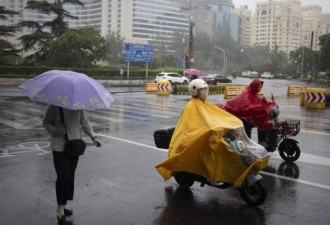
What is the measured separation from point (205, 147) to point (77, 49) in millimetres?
41333

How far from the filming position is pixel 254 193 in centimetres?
552

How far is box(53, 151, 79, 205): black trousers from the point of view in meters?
4.80

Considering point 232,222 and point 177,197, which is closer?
point 232,222

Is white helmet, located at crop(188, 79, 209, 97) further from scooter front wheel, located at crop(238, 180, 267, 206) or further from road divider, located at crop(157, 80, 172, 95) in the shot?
road divider, located at crop(157, 80, 172, 95)

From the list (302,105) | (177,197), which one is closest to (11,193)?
(177,197)

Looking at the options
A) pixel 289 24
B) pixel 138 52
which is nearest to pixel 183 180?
pixel 138 52

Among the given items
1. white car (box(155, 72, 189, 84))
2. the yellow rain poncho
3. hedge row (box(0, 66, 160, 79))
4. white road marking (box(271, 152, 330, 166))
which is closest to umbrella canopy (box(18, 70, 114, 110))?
the yellow rain poncho

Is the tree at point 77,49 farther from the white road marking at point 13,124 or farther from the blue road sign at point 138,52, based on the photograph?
the white road marking at point 13,124

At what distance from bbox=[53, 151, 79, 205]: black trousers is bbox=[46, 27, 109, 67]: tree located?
3993 cm

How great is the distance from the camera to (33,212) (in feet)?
16.8

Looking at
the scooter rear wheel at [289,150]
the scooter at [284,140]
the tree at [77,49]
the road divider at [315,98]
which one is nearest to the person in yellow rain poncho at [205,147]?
the scooter at [284,140]

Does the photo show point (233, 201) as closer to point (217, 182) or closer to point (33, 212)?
point (217, 182)

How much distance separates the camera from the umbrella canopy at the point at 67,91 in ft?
14.4

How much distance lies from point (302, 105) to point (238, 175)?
18.8 meters
